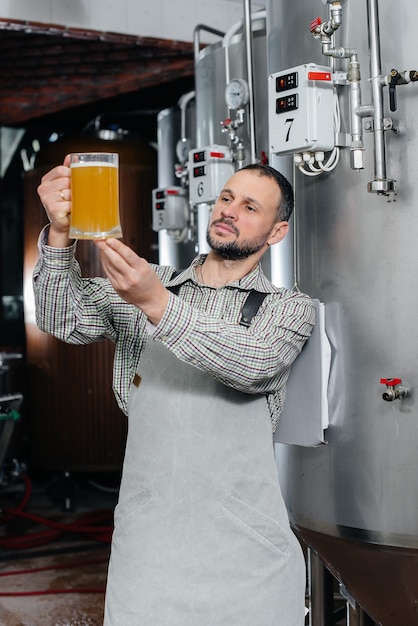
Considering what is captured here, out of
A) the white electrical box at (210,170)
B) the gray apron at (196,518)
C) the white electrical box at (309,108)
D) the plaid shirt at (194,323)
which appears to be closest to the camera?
the plaid shirt at (194,323)

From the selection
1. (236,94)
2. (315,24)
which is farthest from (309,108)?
(236,94)

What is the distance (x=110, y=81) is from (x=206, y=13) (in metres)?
0.72

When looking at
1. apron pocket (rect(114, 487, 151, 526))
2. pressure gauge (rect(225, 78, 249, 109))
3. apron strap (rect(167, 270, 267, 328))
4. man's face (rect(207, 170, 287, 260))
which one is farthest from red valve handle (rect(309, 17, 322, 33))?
apron pocket (rect(114, 487, 151, 526))

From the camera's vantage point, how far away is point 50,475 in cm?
606

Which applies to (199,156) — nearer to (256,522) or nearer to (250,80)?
(250,80)

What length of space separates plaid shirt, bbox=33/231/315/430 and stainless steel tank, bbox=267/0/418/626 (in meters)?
0.55

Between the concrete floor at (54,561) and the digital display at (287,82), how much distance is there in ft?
7.24

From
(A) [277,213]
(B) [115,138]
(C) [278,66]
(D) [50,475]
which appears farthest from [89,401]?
(A) [277,213]

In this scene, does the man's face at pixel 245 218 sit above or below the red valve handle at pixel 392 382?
above

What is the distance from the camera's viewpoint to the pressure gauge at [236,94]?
10.6ft

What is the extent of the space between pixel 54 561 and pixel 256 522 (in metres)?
2.87

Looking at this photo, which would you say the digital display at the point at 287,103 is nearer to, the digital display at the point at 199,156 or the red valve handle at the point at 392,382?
the red valve handle at the point at 392,382

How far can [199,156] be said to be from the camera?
11.6 ft

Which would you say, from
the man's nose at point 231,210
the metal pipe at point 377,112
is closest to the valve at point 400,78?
the metal pipe at point 377,112
